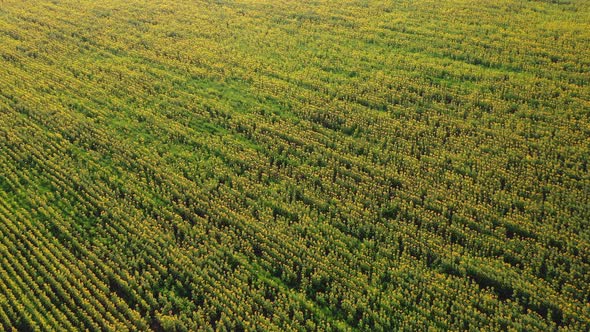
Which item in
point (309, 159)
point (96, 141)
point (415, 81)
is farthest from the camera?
point (415, 81)

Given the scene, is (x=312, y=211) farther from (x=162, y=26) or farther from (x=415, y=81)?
(x=162, y=26)

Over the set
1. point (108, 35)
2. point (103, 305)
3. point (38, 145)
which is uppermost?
point (108, 35)

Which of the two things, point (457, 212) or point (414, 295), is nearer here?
point (414, 295)

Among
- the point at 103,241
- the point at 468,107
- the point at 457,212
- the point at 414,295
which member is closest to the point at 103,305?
the point at 103,241

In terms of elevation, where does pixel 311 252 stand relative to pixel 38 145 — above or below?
below

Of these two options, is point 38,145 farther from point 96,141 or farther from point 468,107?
point 468,107

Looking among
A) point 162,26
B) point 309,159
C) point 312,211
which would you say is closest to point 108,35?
point 162,26

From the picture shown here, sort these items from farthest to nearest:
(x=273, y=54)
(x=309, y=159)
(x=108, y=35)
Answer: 1. (x=108, y=35)
2. (x=273, y=54)
3. (x=309, y=159)

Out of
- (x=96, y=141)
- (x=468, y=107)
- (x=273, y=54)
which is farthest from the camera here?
(x=273, y=54)

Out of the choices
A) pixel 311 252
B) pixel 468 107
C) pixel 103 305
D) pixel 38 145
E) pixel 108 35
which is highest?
pixel 108 35
